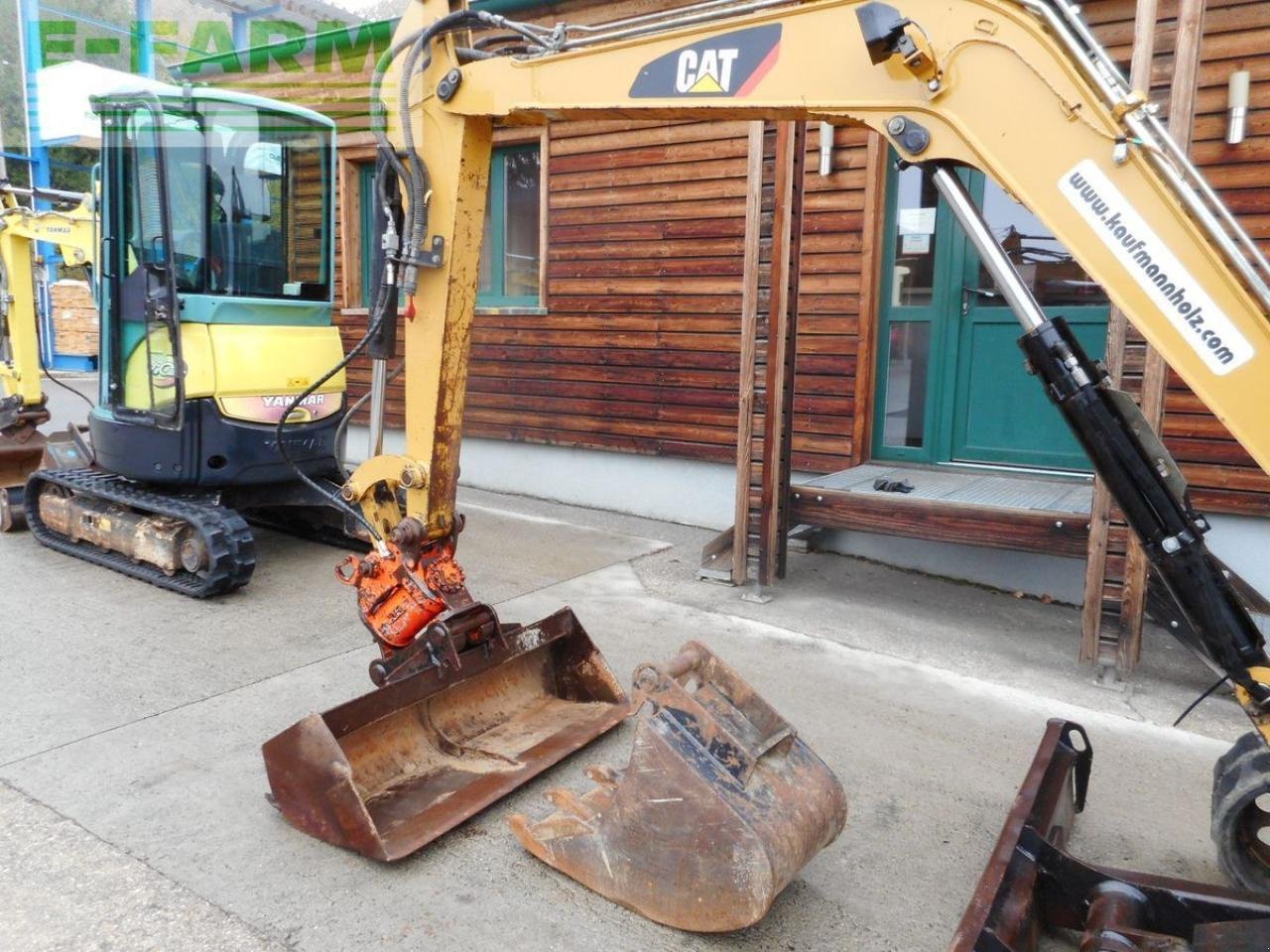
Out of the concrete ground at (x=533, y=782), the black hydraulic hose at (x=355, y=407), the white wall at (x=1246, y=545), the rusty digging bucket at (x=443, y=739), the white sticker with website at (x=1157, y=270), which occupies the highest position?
the white sticker with website at (x=1157, y=270)

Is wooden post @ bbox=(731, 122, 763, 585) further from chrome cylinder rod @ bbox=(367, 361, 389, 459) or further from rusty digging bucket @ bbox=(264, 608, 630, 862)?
chrome cylinder rod @ bbox=(367, 361, 389, 459)

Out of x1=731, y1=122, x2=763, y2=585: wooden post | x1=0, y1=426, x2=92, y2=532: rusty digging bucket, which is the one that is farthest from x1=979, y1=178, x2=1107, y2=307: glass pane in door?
x1=0, y1=426, x2=92, y2=532: rusty digging bucket

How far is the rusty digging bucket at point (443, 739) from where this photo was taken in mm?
2641

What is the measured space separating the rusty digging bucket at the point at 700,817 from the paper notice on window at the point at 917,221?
4292 mm

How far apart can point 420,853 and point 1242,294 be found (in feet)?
8.27

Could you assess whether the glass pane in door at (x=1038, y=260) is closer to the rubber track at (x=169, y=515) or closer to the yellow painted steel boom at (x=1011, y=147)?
→ the yellow painted steel boom at (x=1011, y=147)

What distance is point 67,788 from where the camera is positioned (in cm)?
297

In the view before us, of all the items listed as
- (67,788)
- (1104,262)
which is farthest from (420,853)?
(1104,262)

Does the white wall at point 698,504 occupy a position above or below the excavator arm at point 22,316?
below

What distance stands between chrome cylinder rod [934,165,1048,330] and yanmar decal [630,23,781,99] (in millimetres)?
563

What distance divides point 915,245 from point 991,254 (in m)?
4.07

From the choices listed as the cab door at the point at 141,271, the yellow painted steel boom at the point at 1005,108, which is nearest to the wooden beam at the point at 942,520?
the yellow painted steel boom at the point at 1005,108

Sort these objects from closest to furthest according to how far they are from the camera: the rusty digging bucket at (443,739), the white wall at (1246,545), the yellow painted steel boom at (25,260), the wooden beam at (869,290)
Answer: the rusty digging bucket at (443,739)
the white wall at (1246,545)
the wooden beam at (869,290)
the yellow painted steel boom at (25,260)

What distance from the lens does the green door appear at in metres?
5.62
